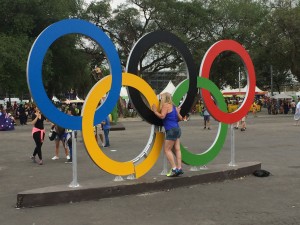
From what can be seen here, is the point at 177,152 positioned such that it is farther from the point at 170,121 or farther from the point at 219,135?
the point at 219,135

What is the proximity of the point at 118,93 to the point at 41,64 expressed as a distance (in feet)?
5.24

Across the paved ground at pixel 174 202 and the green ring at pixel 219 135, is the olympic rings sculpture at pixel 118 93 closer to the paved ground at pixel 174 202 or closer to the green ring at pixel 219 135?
the green ring at pixel 219 135

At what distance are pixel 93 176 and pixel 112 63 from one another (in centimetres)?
289

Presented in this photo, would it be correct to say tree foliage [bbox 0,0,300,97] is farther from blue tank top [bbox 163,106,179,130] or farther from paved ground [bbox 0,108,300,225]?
blue tank top [bbox 163,106,179,130]

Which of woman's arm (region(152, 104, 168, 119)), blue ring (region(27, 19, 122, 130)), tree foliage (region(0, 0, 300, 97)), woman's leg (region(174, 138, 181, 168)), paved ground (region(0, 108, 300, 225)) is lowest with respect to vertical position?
paved ground (region(0, 108, 300, 225))

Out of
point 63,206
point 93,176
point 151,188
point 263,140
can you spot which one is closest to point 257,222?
point 151,188

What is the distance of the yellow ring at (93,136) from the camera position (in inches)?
289

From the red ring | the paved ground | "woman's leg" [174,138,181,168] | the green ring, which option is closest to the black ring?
the green ring

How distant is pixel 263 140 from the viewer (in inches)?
635

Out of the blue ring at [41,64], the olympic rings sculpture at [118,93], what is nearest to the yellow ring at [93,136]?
the olympic rings sculpture at [118,93]

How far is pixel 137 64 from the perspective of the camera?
7965 millimetres

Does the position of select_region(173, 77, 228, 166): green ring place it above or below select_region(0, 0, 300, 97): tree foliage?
below

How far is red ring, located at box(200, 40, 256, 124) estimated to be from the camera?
8.88 m

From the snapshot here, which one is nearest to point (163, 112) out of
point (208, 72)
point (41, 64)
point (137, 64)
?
point (137, 64)
